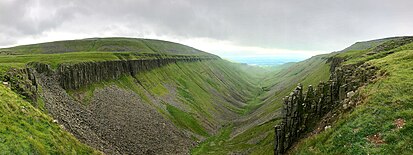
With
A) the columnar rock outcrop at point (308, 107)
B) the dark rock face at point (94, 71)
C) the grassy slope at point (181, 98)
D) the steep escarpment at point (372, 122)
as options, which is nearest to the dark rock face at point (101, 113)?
the dark rock face at point (94, 71)

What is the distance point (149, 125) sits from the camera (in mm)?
80562

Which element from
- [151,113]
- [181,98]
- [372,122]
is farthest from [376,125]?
[181,98]

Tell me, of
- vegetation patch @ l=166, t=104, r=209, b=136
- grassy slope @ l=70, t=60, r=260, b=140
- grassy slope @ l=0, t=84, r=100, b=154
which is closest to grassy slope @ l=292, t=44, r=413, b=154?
grassy slope @ l=0, t=84, r=100, b=154

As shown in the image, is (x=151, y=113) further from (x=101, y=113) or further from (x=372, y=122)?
(x=372, y=122)

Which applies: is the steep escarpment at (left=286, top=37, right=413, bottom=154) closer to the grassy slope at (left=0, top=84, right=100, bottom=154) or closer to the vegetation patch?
the grassy slope at (left=0, top=84, right=100, bottom=154)

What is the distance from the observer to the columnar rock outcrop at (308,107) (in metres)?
46.2

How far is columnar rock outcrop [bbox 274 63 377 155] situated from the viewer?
46.2 metres

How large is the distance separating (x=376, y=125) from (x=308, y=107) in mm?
16999

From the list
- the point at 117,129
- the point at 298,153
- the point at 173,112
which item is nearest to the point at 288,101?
the point at 298,153

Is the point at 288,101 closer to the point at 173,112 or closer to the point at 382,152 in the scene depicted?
the point at 382,152

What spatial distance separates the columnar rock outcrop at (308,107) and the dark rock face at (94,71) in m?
52.1

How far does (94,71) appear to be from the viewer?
9394 centimetres

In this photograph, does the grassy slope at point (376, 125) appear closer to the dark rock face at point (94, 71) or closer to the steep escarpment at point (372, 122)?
the steep escarpment at point (372, 122)

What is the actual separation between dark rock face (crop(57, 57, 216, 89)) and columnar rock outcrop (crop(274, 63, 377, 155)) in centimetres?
5212
